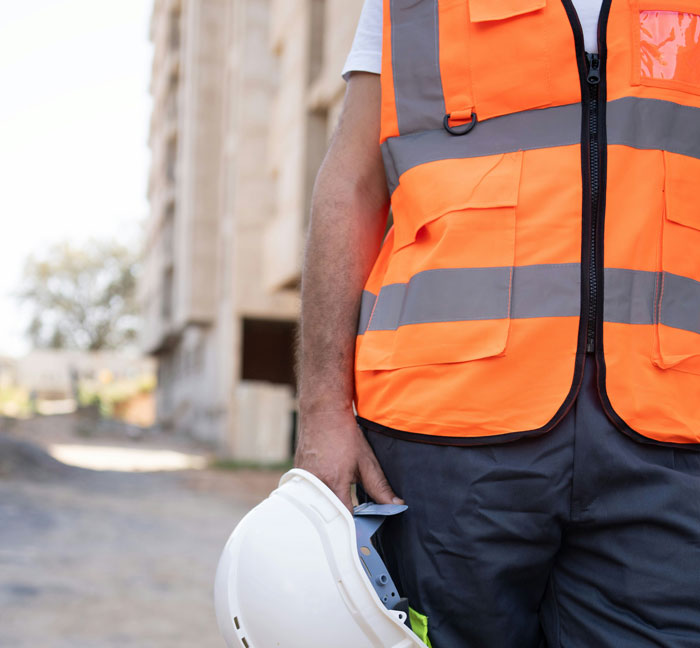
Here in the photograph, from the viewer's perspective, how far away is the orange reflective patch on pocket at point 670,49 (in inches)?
57.6

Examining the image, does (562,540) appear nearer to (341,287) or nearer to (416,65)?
(341,287)

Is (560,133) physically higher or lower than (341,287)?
higher

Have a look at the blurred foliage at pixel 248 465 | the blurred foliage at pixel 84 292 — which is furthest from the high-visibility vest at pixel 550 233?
the blurred foliage at pixel 84 292

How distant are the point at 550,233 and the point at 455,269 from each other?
18 cm

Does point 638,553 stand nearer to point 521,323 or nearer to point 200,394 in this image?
point 521,323

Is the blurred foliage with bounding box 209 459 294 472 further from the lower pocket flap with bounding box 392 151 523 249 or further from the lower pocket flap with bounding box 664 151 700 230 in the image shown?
the lower pocket flap with bounding box 664 151 700 230

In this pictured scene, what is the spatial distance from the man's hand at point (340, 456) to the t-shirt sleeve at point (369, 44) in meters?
0.75

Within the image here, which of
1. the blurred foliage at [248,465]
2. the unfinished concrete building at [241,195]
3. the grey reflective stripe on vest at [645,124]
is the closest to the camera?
the grey reflective stripe on vest at [645,124]

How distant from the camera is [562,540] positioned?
4.68ft

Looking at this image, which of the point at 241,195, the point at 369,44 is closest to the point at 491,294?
the point at 369,44

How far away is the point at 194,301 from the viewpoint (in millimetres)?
25391

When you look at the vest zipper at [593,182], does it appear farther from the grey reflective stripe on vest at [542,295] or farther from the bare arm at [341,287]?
the bare arm at [341,287]

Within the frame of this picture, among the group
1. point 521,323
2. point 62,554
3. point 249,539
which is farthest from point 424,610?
point 62,554

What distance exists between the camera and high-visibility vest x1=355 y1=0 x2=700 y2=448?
1403 mm
